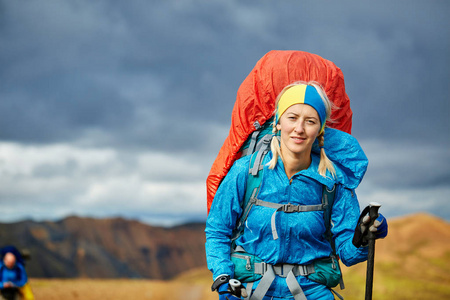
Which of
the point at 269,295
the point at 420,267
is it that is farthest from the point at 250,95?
the point at 420,267

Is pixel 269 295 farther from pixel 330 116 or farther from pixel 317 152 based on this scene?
pixel 330 116

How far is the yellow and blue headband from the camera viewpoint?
3.62 meters

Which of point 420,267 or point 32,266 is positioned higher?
point 420,267

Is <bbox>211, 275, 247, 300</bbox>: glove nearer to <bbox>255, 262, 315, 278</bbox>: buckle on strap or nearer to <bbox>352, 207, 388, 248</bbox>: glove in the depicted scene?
<bbox>255, 262, 315, 278</bbox>: buckle on strap

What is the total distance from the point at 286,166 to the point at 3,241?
1134 centimetres

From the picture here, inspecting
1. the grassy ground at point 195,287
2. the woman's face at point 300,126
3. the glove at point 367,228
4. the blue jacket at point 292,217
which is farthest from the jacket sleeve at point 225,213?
the grassy ground at point 195,287

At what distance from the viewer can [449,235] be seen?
11617mm

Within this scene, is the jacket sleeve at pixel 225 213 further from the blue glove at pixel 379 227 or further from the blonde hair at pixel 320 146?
the blue glove at pixel 379 227

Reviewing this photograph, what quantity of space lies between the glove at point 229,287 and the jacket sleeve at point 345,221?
84 centimetres

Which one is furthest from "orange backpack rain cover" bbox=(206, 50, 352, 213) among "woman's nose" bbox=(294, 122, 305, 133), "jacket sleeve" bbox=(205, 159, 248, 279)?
"woman's nose" bbox=(294, 122, 305, 133)

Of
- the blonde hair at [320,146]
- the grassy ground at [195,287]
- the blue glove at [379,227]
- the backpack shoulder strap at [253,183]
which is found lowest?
the grassy ground at [195,287]

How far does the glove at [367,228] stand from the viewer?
3338 millimetres

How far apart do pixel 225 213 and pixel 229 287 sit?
58 centimetres

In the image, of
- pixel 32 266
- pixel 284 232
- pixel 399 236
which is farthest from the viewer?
pixel 32 266
